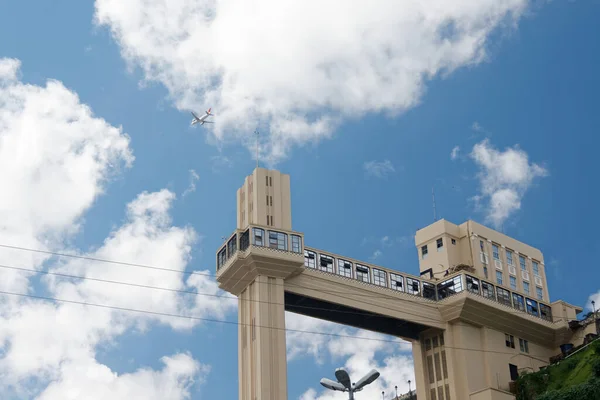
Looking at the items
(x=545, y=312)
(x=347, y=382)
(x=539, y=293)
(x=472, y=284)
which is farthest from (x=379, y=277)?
(x=347, y=382)

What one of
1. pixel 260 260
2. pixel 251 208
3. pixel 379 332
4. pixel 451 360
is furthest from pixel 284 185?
pixel 451 360

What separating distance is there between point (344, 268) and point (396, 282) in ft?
19.5

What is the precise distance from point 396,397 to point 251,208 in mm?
31796

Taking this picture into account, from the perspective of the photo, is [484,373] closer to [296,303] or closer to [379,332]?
[379,332]

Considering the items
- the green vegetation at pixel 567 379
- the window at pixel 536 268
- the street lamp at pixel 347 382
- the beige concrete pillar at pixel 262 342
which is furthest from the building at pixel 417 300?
the street lamp at pixel 347 382

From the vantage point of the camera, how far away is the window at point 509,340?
8425cm

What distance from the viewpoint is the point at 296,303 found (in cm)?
7512

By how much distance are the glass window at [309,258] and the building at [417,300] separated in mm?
101

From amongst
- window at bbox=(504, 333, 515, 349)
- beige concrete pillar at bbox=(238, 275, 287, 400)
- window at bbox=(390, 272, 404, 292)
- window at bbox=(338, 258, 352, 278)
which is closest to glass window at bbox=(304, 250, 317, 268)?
window at bbox=(338, 258, 352, 278)

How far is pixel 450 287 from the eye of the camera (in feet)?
267

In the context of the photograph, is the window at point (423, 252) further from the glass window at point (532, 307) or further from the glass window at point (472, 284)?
the glass window at point (532, 307)

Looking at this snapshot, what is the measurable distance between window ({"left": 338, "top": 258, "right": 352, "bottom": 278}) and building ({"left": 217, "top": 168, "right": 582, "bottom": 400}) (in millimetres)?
108

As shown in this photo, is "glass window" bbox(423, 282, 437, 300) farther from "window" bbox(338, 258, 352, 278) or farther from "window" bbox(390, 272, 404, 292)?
"window" bbox(338, 258, 352, 278)

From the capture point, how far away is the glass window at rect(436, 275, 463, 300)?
265ft
